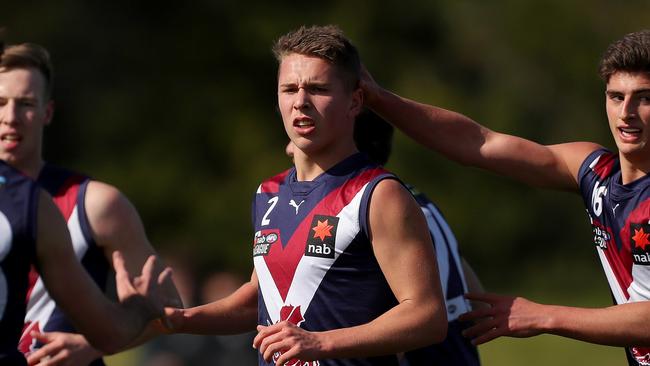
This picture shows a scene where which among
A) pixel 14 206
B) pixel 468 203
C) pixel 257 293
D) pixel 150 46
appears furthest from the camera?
pixel 150 46

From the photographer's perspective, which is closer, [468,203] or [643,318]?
[643,318]

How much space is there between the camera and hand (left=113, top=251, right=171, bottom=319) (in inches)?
200

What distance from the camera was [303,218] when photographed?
5602 mm

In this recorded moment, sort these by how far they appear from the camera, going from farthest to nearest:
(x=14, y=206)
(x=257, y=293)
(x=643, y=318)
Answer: (x=257, y=293), (x=643, y=318), (x=14, y=206)

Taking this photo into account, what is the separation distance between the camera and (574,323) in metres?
5.56

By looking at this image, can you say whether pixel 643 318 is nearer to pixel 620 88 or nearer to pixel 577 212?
pixel 620 88

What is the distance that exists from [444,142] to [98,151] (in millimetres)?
20958

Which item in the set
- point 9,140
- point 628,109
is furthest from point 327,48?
point 9,140

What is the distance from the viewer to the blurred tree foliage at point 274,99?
2561 centimetres

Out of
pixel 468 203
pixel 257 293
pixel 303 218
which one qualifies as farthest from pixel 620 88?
pixel 468 203

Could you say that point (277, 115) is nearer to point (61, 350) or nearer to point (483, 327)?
point (61, 350)

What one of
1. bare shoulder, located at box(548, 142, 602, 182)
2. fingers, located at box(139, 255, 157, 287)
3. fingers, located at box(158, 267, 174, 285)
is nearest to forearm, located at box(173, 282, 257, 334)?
fingers, located at box(158, 267, 174, 285)

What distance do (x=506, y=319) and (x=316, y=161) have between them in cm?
108

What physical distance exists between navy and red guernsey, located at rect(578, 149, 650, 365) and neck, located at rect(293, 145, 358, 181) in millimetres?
1200
